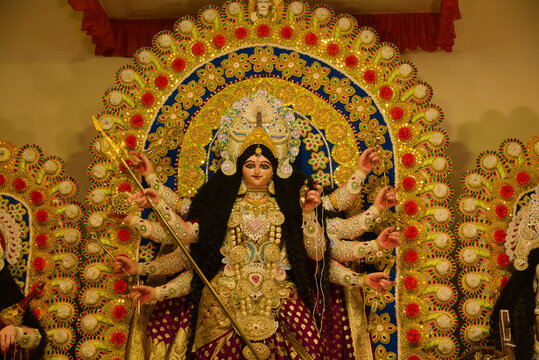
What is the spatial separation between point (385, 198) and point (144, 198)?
147 centimetres

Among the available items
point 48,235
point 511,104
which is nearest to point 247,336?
point 48,235

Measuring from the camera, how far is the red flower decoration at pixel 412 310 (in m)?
4.69

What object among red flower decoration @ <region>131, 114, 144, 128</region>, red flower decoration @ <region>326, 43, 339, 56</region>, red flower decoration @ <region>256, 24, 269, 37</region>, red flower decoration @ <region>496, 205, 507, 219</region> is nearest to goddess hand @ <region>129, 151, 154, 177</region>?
red flower decoration @ <region>131, 114, 144, 128</region>

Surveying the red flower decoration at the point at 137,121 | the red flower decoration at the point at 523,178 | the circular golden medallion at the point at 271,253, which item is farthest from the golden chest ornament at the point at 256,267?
the red flower decoration at the point at 523,178

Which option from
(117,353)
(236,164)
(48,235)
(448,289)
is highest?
(236,164)

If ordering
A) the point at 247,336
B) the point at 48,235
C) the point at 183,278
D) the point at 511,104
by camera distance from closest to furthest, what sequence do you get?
the point at 247,336 < the point at 183,278 < the point at 48,235 < the point at 511,104

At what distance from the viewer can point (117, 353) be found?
185 inches

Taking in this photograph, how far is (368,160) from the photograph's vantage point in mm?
4656

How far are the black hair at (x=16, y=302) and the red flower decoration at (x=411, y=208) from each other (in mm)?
2445

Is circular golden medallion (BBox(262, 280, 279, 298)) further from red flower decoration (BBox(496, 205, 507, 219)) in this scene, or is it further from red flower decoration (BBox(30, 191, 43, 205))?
red flower decoration (BBox(30, 191, 43, 205))

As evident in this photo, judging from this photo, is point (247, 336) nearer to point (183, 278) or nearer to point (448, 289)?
point (183, 278)

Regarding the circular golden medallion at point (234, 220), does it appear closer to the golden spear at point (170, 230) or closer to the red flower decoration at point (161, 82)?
the golden spear at point (170, 230)

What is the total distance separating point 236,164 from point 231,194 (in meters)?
0.21

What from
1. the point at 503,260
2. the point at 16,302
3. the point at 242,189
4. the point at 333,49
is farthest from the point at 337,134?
the point at 16,302
